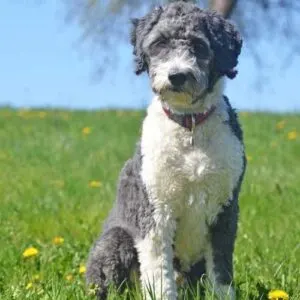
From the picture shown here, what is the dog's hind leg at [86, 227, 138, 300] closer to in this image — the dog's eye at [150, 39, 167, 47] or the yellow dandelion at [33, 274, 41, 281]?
the yellow dandelion at [33, 274, 41, 281]

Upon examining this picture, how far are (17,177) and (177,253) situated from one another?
5417mm

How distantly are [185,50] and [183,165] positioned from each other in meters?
0.69

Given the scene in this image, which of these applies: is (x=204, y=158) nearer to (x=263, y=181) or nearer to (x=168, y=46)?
(x=168, y=46)

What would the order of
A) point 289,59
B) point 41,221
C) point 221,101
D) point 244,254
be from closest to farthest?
1. point 221,101
2. point 244,254
3. point 41,221
4. point 289,59

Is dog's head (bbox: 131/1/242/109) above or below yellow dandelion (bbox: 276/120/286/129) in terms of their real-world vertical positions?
above

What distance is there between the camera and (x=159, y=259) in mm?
4859

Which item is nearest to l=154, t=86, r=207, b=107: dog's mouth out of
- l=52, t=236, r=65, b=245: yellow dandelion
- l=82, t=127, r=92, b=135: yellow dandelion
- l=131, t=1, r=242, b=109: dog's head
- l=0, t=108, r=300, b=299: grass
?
l=131, t=1, r=242, b=109: dog's head

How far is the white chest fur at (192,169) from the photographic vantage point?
4.78m

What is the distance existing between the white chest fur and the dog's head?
0.20 metres

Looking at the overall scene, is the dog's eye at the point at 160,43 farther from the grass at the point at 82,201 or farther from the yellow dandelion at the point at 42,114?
the yellow dandelion at the point at 42,114

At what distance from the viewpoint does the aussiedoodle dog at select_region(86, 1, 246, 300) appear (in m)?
4.62

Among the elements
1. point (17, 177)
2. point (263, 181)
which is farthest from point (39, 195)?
point (263, 181)

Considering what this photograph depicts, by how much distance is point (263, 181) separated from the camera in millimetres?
9953

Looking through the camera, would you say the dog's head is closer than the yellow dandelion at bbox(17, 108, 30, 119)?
Yes
